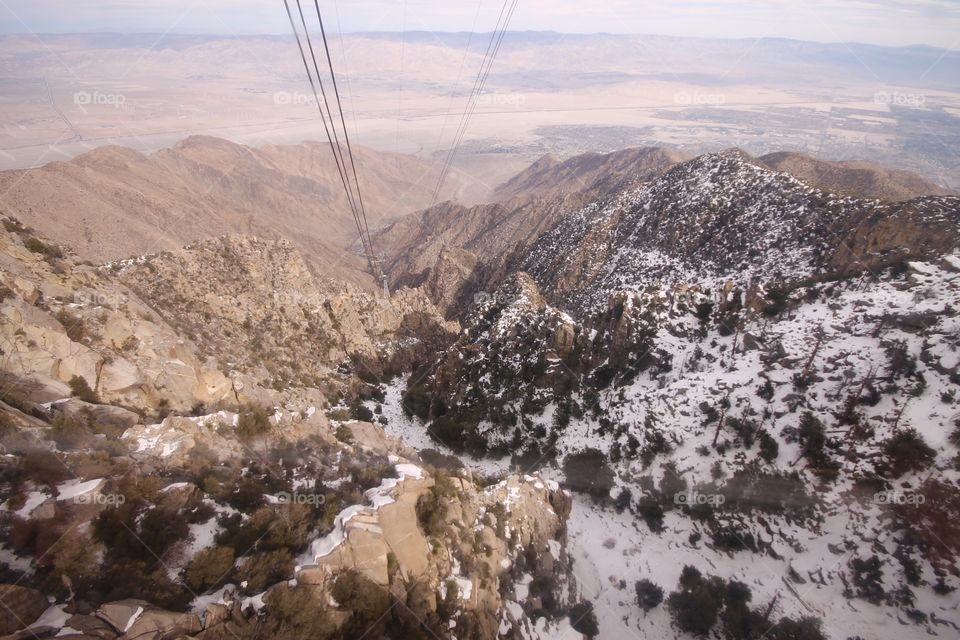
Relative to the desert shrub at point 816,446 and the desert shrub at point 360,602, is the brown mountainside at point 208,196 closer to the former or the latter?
the desert shrub at point 360,602

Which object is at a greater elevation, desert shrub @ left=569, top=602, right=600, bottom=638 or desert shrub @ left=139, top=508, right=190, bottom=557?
desert shrub @ left=139, top=508, right=190, bottom=557

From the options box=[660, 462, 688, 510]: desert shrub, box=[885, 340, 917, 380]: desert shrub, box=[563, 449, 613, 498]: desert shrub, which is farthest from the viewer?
box=[563, 449, 613, 498]: desert shrub

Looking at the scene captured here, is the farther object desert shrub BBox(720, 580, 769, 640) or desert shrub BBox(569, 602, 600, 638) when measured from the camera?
desert shrub BBox(569, 602, 600, 638)

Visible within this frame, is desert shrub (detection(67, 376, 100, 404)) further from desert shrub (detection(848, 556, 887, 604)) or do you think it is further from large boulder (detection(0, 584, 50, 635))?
desert shrub (detection(848, 556, 887, 604))

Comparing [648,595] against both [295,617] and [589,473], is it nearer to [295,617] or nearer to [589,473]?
[589,473]

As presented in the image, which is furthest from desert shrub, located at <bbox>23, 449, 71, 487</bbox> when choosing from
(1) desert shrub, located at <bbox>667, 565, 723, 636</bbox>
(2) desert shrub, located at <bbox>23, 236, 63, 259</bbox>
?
(1) desert shrub, located at <bbox>667, 565, 723, 636</bbox>

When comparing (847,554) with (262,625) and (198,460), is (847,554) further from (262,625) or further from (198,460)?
(198,460)

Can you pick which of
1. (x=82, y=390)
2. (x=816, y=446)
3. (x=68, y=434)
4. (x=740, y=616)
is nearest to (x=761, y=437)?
(x=816, y=446)
